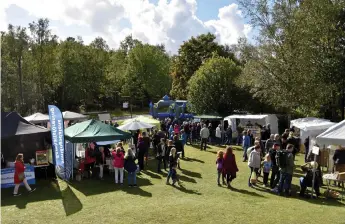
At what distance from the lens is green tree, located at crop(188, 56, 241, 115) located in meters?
31.5

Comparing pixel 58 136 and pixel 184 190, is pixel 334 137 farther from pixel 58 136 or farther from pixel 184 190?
pixel 58 136

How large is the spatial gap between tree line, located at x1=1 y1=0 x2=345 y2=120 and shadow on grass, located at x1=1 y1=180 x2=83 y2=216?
1808cm

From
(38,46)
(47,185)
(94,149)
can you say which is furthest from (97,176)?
(38,46)

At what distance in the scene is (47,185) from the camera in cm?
1333

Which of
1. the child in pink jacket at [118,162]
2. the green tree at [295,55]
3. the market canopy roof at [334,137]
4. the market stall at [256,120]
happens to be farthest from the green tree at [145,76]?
the market canopy roof at [334,137]

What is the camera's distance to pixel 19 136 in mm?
14195

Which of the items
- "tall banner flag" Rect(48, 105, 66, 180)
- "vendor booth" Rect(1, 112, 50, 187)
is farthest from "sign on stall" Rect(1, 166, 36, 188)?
"tall banner flag" Rect(48, 105, 66, 180)

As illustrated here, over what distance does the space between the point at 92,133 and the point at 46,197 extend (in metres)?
3.40

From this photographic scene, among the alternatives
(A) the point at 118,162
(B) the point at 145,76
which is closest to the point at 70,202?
(A) the point at 118,162

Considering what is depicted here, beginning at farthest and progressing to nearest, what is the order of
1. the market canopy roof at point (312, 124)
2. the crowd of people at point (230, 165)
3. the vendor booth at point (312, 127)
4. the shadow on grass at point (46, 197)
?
the market canopy roof at point (312, 124) → the vendor booth at point (312, 127) → the crowd of people at point (230, 165) → the shadow on grass at point (46, 197)

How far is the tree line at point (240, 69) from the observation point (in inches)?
933

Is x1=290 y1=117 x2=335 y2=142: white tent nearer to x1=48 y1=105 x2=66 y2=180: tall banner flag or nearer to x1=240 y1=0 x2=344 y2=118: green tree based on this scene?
x1=240 y1=0 x2=344 y2=118: green tree

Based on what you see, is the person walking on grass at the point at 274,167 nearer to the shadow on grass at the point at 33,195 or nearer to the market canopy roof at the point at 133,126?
the shadow on grass at the point at 33,195

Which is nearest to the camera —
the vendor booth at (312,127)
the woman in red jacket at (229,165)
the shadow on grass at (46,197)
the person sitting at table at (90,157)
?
the shadow on grass at (46,197)
